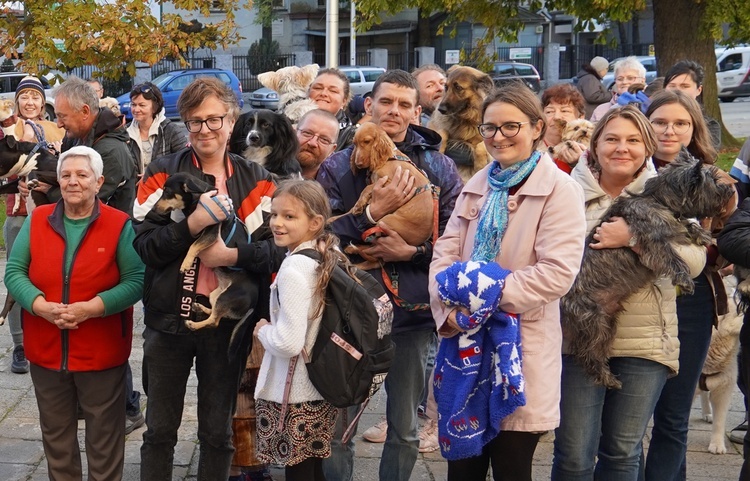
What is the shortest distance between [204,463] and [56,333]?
37.8 inches

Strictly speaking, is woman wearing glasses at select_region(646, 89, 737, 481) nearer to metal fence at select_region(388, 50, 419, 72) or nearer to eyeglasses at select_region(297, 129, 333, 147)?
eyeglasses at select_region(297, 129, 333, 147)

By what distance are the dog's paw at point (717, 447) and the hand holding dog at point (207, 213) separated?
344 cm

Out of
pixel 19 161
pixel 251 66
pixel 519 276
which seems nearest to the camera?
pixel 519 276

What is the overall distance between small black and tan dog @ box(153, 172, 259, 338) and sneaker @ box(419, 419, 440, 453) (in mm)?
1815

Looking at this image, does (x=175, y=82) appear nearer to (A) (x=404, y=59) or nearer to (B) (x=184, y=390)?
(A) (x=404, y=59)

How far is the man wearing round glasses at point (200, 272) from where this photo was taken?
4.06m

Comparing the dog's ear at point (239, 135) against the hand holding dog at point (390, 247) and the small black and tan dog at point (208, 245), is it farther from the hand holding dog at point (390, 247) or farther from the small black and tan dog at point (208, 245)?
the hand holding dog at point (390, 247)

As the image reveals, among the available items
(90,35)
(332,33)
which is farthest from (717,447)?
(90,35)

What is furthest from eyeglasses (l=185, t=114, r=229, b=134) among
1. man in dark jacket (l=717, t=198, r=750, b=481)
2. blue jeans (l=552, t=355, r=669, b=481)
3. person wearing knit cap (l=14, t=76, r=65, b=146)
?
person wearing knit cap (l=14, t=76, r=65, b=146)

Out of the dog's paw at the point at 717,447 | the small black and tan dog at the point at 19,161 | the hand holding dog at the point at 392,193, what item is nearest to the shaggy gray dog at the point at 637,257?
the hand holding dog at the point at 392,193

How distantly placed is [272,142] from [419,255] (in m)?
1.09

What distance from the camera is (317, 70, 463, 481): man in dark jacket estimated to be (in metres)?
4.28

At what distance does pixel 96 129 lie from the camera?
5.89m

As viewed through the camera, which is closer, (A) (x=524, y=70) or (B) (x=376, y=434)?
(B) (x=376, y=434)
